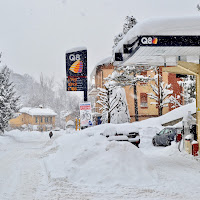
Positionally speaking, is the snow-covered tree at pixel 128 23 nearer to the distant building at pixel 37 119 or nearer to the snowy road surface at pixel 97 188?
the snowy road surface at pixel 97 188

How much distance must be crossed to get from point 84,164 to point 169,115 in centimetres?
2108

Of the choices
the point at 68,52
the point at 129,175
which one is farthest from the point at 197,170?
the point at 68,52

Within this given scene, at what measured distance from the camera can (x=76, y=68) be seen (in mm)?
23547

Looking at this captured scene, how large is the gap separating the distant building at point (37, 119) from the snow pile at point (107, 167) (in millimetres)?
68893

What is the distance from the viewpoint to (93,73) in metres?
48.8

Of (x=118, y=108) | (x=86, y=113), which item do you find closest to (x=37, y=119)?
(x=118, y=108)

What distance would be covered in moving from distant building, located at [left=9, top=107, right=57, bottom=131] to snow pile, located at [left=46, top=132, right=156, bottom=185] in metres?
68.9

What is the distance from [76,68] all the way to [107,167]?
48.6ft

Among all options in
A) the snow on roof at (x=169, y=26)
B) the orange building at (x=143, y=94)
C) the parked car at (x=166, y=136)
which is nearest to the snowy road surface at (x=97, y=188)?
the snow on roof at (x=169, y=26)

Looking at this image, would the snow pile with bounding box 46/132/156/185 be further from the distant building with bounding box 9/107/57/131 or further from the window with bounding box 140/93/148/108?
the distant building with bounding box 9/107/57/131

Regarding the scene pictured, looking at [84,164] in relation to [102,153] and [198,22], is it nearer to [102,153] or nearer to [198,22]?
[102,153]

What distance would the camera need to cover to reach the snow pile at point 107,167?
352 inches

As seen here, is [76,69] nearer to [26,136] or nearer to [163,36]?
[163,36]

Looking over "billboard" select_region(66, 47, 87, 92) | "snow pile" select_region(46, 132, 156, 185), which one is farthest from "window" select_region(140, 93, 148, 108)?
"snow pile" select_region(46, 132, 156, 185)
